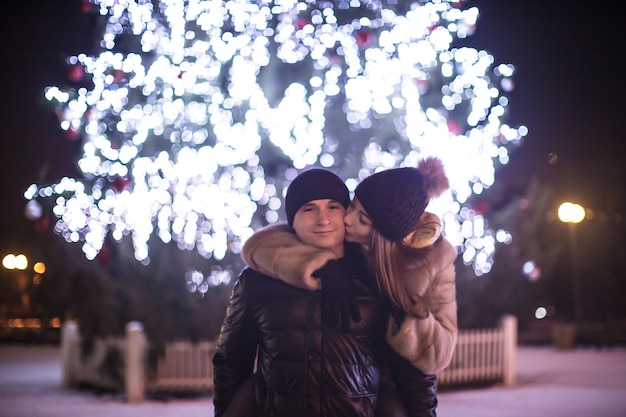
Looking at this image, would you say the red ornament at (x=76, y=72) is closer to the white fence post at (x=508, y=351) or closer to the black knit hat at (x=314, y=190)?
the black knit hat at (x=314, y=190)

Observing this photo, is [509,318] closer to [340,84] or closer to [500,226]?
[500,226]

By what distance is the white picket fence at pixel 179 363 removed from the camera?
949 centimetres

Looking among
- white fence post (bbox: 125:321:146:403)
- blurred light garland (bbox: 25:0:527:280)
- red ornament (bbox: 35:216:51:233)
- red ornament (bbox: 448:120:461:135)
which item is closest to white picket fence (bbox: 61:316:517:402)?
white fence post (bbox: 125:321:146:403)

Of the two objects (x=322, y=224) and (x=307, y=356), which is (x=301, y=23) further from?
(x=307, y=356)

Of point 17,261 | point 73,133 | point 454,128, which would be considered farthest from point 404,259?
point 17,261

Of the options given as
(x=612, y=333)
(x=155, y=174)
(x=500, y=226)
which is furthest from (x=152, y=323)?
(x=612, y=333)

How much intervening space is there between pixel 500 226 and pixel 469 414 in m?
3.66

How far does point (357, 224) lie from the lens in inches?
117

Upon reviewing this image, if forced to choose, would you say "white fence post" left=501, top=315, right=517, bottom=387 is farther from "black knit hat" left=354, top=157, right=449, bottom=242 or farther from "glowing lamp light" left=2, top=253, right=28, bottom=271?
"glowing lamp light" left=2, top=253, right=28, bottom=271

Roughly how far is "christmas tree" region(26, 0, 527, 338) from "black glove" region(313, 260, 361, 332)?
18.2ft

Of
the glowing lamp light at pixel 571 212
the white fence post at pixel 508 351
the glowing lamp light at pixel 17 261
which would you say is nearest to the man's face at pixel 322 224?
the white fence post at pixel 508 351

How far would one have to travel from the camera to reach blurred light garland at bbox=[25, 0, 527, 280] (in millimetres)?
8258

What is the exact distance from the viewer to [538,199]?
512 inches

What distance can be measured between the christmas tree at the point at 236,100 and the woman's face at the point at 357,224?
540cm
